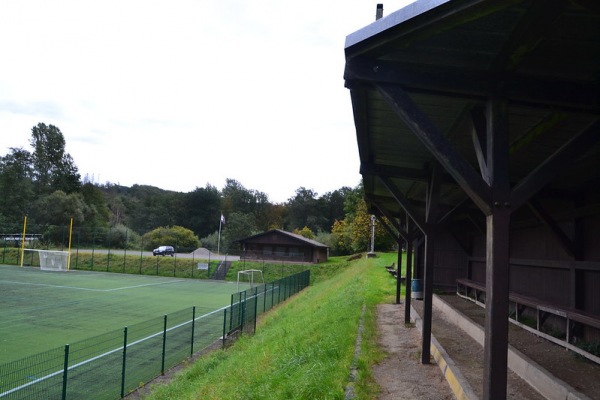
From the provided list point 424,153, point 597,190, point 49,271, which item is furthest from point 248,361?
point 49,271

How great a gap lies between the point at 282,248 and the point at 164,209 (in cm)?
4568

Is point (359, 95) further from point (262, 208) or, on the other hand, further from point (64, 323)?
point (262, 208)

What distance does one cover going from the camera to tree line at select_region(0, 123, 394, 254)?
63344mm

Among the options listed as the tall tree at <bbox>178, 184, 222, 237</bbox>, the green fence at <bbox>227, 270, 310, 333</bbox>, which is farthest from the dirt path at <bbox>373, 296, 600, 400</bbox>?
the tall tree at <bbox>178, 184, 222, 237</bbox>

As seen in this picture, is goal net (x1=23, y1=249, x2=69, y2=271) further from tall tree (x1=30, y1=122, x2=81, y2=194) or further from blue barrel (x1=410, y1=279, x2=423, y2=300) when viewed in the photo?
blue barrel (x1=410, y1=279, x2=423, y2=300)

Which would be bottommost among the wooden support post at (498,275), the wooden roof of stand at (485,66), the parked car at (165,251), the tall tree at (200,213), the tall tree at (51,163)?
the parked car at (165,251)

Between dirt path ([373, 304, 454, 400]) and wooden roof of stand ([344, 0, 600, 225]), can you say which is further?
dirt path ([373, 304, 454, 400])

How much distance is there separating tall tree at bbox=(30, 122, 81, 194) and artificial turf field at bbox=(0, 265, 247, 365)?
38.4m

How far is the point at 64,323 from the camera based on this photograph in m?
20.6

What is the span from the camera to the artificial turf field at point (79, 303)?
18.0m

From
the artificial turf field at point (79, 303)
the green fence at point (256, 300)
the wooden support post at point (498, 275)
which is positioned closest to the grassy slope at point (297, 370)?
the wooden support post at point (498, 275)

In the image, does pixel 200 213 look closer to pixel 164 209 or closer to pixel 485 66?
pixel 164 209

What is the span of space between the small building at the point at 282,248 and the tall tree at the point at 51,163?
40.9m

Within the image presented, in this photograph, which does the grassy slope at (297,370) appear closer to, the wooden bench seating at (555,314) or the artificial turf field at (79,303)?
the wooden bench seating at (555,314)
